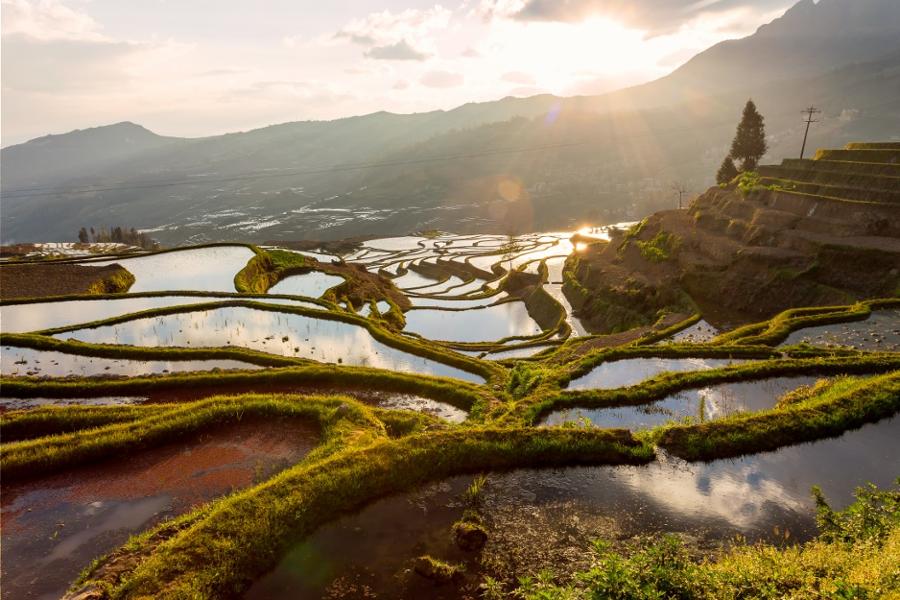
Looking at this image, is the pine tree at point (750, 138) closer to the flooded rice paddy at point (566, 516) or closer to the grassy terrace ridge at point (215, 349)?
the grassy terrace ridge at point (215, 349)

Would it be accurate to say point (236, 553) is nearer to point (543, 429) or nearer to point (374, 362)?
point (543, 429)

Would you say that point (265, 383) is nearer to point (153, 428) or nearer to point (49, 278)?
point (153, 428)

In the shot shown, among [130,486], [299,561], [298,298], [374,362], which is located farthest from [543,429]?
[298,298]

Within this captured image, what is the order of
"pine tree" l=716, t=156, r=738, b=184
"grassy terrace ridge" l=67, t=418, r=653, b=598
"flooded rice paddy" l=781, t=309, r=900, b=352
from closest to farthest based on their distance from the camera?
"grassy terrace ridge" l=67, t=418, r=653, b=598, "flooded rice paddy" l=781, t=309, r=900, b=352, "pine tree" l=716, t=156, r=738, b=184

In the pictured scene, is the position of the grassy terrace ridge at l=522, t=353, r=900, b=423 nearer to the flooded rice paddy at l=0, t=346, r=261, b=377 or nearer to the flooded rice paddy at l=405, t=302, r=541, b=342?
the flooded rice paddy at l=0, t=346, r=261, b=377

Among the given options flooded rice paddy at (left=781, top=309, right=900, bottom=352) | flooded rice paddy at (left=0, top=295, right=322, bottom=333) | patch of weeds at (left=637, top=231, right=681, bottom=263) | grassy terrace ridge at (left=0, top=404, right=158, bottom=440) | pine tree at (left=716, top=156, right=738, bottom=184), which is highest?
pine tree at (left=716, top=156, right=738, bottom=184)

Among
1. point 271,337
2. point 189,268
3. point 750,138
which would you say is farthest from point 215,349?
point 750,138

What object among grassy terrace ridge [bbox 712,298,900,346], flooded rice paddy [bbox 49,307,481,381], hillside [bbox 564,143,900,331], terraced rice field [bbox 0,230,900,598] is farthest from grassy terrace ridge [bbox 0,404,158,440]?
hillside [bbox 564,143,900,331]
